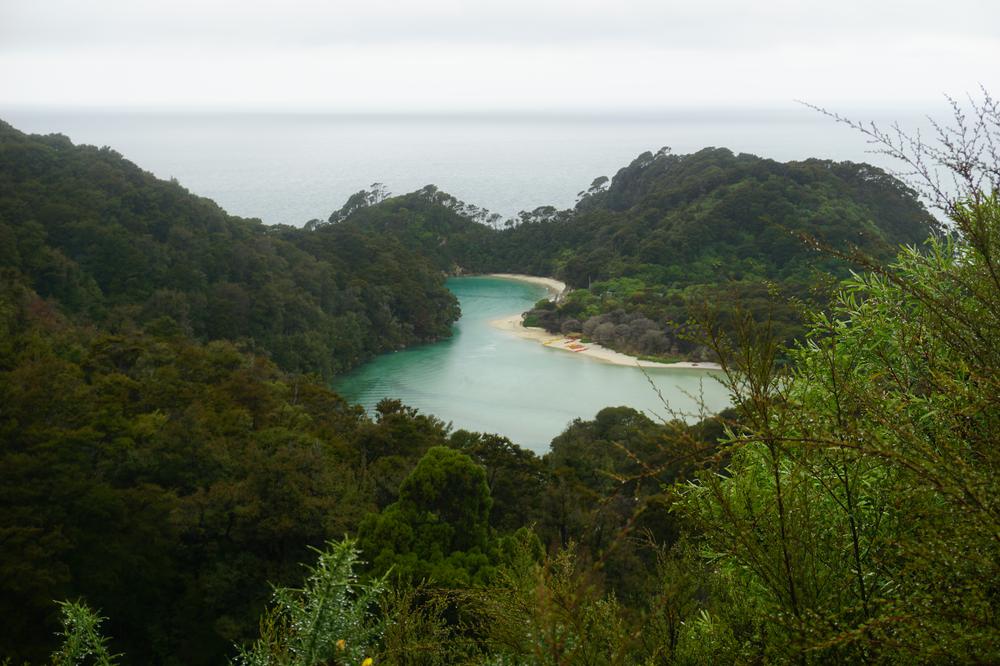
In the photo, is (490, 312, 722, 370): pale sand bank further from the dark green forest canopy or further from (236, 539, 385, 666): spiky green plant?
(236, 539, 385, 666): spiky green plant

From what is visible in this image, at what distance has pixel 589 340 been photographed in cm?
2488

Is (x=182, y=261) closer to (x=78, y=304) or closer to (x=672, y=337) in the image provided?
(x=78, y=304)

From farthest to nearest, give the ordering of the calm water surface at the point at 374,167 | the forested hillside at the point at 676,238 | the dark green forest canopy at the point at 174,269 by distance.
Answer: the calm water surface at the point at 374,167 < the forested hillside at the point at 676,238 < the dark green forest canopy at the point at 174,269

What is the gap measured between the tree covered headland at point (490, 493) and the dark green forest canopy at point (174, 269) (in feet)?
0.48

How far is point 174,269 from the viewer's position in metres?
20.0

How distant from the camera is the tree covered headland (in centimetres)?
183

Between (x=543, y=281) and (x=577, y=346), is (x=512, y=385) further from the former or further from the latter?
(x=543, y=281)

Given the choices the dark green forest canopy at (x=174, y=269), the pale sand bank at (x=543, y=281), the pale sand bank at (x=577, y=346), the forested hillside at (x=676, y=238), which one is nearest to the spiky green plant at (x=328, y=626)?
the dark green forest canopy at (x=174, y=269)

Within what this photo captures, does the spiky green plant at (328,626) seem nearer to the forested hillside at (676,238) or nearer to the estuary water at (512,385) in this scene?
the estuary water at (512,385)

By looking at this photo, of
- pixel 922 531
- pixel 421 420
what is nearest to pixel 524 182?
pixel 421 420

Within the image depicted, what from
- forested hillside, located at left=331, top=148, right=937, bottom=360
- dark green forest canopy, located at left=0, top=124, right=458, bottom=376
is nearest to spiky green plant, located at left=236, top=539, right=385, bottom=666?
dark green forest canopy, located at left=0, top=124, right=458, bottom=376

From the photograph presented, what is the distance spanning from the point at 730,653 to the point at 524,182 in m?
74.6

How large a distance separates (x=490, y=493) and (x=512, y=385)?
38.6ft

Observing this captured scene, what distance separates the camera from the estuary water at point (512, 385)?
16953mm
